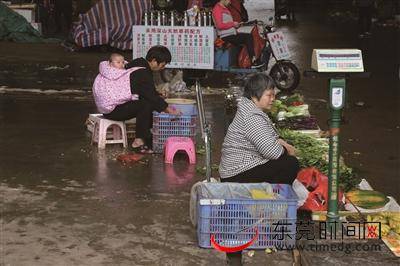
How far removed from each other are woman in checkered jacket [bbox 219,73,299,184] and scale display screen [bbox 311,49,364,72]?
667mm

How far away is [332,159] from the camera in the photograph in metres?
5.43

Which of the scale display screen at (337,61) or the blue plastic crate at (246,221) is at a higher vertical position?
the scale display screen at (337,61)

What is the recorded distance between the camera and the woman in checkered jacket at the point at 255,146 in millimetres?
5816

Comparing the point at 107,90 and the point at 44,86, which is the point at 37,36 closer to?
the point at 44,86

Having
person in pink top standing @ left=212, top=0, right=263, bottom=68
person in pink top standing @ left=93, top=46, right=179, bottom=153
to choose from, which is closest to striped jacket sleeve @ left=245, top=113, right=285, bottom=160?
person in pink top standing @ left=93, top=46, right=179, bottom=153

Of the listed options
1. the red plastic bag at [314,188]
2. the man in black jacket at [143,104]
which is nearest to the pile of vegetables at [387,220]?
the red plastic bag at [314,188]

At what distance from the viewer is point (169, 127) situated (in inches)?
317

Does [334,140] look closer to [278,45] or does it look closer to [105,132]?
[105,132]

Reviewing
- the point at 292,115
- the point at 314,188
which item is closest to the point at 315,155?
the point at 314,188

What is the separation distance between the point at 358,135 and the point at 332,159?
13.1 feet

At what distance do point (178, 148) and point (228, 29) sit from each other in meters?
4.71

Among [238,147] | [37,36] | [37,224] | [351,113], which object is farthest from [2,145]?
[37,36]

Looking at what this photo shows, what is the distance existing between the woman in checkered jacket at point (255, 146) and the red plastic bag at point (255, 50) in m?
6.29

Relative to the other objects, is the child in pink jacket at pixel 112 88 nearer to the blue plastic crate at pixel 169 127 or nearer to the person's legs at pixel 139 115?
the person's legs at pixel 139 115
